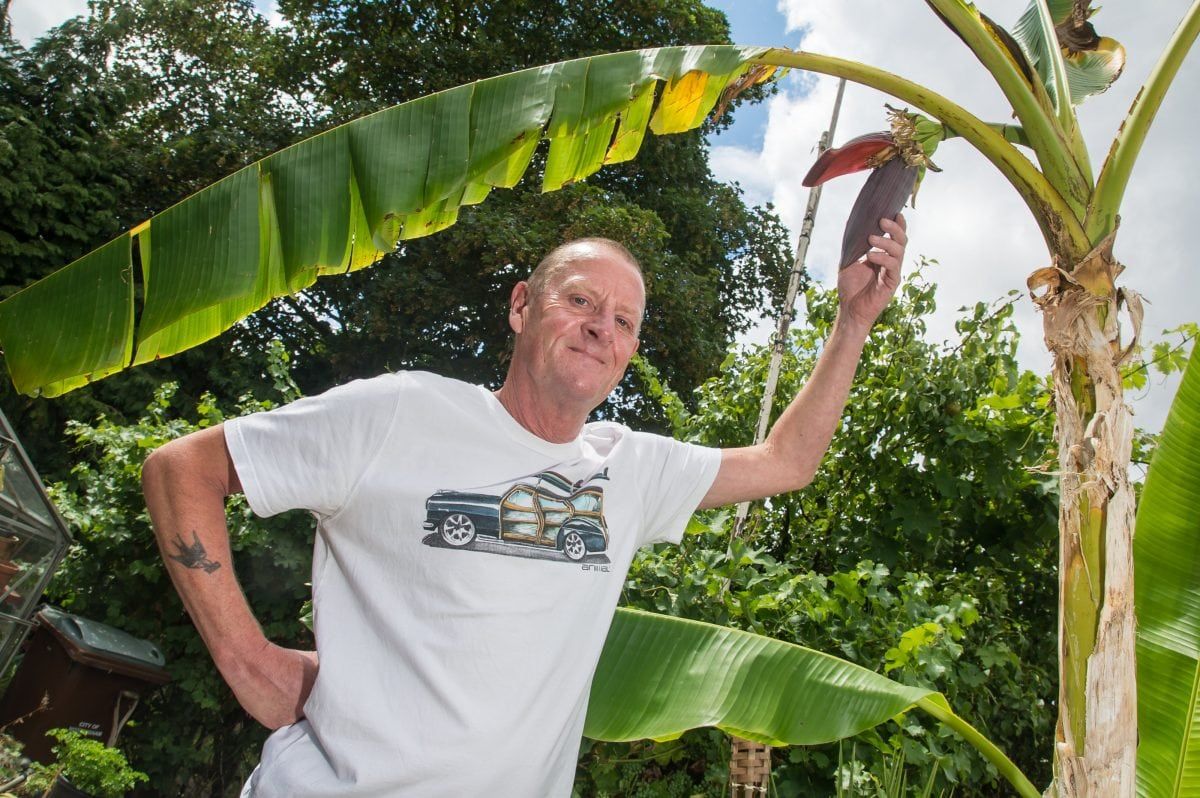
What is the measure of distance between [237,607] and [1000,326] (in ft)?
14.6

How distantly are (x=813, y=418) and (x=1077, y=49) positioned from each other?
1739 mm

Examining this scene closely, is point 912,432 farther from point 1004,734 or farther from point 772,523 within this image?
point 1004,734

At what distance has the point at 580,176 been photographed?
92.1 inches

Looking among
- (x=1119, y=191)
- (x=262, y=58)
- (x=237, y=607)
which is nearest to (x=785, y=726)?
(x=237, y=607)

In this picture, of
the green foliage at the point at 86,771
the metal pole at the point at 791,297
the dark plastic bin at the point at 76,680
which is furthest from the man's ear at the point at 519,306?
the dark plastic bin at the point at 76,680

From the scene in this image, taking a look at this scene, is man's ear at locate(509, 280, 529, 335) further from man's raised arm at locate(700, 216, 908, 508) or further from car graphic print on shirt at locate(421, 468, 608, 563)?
man's raised arm at locate(700, 216, 908, 508)

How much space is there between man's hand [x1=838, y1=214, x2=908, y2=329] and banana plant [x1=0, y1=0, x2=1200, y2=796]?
0.19m

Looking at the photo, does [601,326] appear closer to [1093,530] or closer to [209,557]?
[209,557]

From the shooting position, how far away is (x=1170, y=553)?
2.26 m

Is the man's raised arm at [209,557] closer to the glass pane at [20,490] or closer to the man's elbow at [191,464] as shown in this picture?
the man's elbow at [191,464]

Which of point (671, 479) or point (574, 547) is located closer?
point (574, 547)

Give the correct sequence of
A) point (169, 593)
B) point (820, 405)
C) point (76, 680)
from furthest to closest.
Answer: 1. point (169, 593)
2. point (76, 680)
3. point (820, 405)

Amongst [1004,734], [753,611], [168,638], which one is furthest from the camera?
[168,638]

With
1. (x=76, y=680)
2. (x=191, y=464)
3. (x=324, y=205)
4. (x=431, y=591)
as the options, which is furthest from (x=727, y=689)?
(x=76, y=680)
